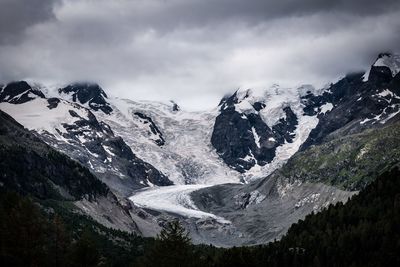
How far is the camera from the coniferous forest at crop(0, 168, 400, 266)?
89250mm

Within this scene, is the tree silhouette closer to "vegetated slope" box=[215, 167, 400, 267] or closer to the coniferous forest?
the coniferous forest

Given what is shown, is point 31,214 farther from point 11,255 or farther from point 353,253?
point 353,253

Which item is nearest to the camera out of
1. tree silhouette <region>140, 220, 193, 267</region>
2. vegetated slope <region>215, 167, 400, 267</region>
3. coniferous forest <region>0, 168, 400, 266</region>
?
coniferous forest <region>0, 168, 400, 266</region>

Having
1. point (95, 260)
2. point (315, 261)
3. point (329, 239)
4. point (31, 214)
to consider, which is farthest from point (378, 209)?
point (31, 214)

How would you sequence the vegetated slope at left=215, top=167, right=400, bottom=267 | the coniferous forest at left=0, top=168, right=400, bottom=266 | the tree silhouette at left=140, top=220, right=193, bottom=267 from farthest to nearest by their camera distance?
the vegetated slope at left=215, top=167, right=400, bottom=267
the tree silhouette at left=140, top=220, right=193, bottom=267
the coniferous forest at left=0, top=168, right=400, bottom=266

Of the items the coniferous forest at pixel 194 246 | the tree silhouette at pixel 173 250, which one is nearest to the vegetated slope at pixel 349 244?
the coniferous forest at pixel 194 246

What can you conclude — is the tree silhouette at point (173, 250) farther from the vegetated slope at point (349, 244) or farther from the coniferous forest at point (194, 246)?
the vegetated slope at point (349, 244)

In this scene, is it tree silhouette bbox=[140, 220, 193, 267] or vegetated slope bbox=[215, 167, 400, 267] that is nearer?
tree silhouette bbox=[140, 220, 193, 267]

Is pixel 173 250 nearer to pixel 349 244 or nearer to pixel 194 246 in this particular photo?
pixel 194 246

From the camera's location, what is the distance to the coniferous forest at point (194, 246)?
89.2m

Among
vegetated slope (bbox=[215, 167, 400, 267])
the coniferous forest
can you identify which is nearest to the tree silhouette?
the coniferous forest

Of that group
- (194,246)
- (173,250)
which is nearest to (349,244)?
(194,246)

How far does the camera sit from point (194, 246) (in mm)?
166125

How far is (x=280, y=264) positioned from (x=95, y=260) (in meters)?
80.8
